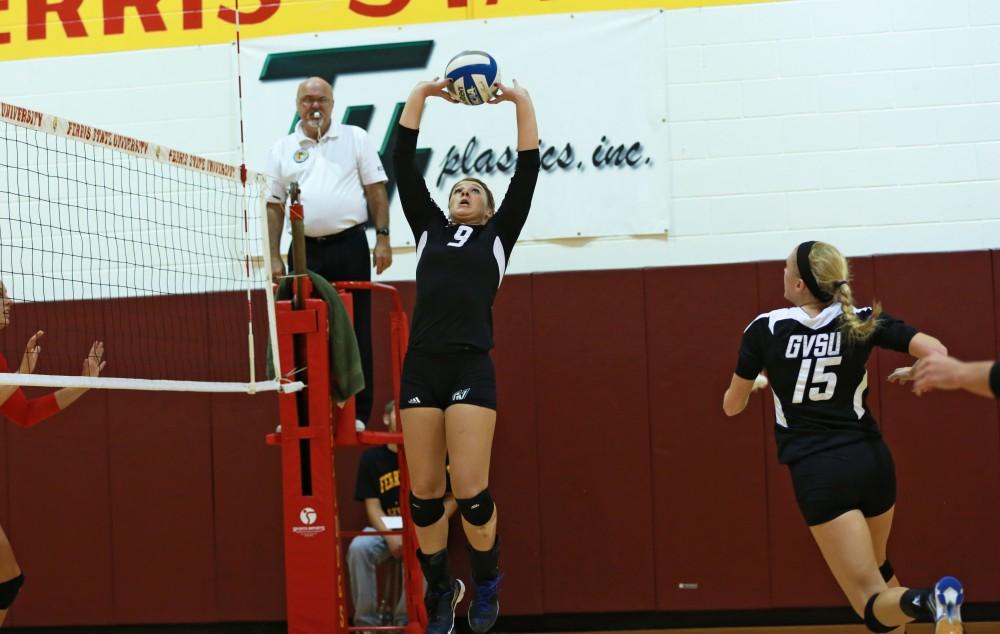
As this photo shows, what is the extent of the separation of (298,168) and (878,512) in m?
4.00

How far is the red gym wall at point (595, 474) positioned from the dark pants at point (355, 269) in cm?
102

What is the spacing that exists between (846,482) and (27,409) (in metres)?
4.32

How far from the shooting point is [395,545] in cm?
723

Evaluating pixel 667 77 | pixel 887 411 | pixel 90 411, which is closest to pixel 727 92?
pixel 667 77

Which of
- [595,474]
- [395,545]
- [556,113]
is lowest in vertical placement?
[395,545]

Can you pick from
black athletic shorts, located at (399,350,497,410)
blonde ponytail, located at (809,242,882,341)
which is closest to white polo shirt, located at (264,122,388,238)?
black athletic shorts, located at (399,350,497,410)

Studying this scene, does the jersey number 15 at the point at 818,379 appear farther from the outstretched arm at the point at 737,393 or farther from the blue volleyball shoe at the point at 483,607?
the blue volleyball shoe at the point at 483,607

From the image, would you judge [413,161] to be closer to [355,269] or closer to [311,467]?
[355,269]

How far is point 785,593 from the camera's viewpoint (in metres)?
7.44

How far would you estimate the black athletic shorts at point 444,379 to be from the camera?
5338 millimetres

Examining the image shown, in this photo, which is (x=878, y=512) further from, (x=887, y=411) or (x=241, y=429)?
(x=241, y=429)

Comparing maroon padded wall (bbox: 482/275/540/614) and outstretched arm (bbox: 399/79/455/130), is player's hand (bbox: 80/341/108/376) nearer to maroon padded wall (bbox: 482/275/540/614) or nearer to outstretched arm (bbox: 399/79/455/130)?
outstretched arm (bbox: 399/79/455/130)

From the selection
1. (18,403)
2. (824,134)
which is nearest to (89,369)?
(18,403)

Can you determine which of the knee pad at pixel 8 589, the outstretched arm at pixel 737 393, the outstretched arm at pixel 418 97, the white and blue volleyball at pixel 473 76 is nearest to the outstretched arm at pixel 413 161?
the outstretched arm at pixel 418 97
